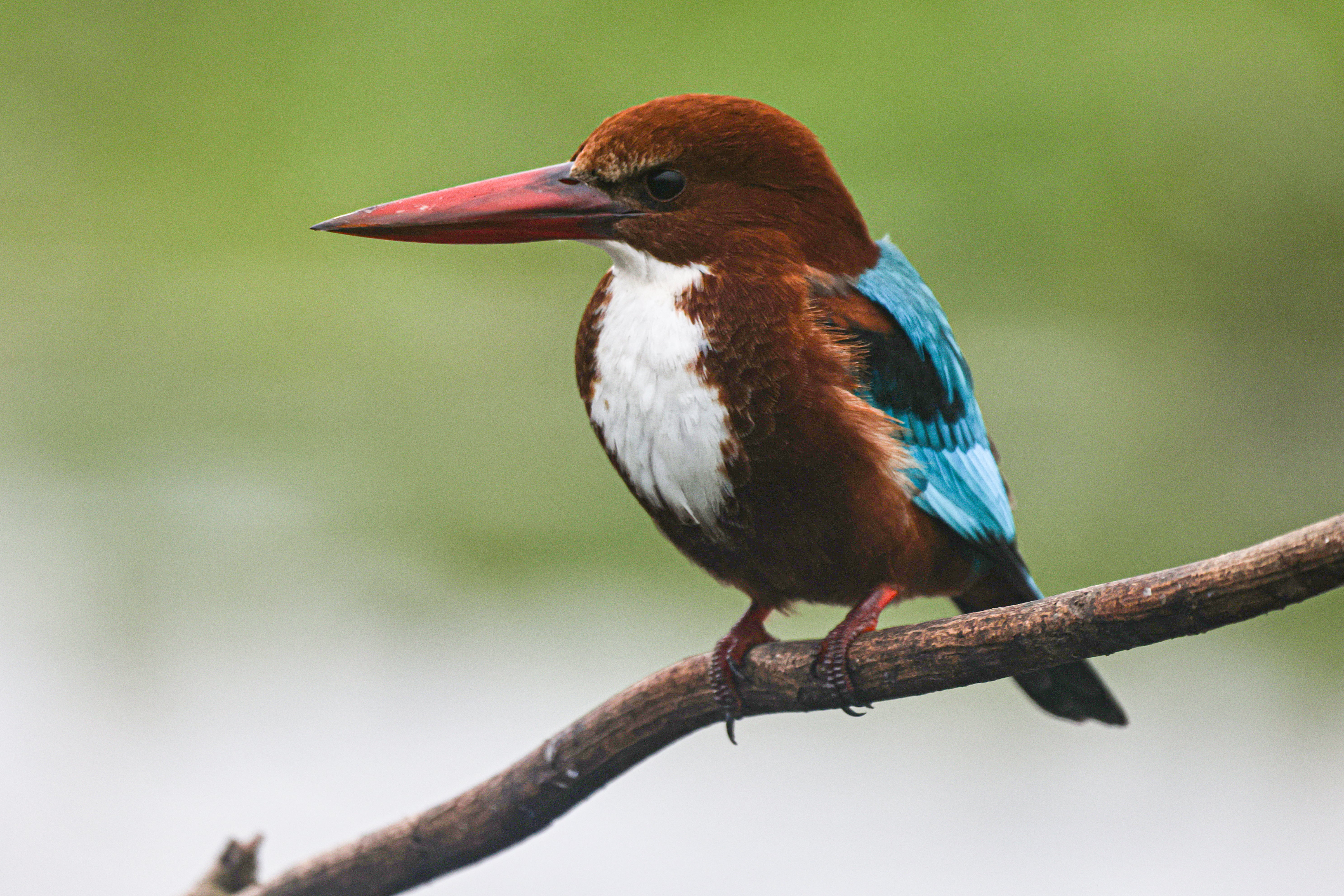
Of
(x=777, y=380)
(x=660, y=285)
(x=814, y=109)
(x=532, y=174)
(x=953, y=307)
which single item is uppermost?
(x=814, y=109)

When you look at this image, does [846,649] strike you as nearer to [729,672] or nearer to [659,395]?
[729,672]

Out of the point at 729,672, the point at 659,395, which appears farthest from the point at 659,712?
the point at 659,395

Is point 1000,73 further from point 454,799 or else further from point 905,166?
point 454,799

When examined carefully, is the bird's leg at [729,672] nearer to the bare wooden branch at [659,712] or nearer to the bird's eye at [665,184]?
the bare wooden branch at [659,712]

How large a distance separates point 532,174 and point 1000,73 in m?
1.28

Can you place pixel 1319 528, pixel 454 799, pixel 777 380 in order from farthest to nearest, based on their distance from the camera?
pixel 454 799 < pixel 777 380 < pixel 1319 528

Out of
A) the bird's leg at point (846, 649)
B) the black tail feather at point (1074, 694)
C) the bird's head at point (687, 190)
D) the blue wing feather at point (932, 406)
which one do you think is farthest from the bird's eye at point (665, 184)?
the black tail feather at point (1074, 694)

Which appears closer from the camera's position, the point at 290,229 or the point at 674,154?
the point at 674,154

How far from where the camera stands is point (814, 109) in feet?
6.49

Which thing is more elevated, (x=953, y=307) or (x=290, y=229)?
(x=290, y=229)

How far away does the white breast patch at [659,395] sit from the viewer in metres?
1.00

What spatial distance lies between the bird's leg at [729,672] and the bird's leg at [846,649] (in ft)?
0.34

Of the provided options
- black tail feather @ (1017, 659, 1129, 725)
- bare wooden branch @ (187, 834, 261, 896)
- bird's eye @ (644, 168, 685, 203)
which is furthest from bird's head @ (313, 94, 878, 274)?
bare wooden branch @ (187, 834, 261, 896)

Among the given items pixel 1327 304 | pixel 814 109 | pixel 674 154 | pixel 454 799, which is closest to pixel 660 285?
pixel 674 154
